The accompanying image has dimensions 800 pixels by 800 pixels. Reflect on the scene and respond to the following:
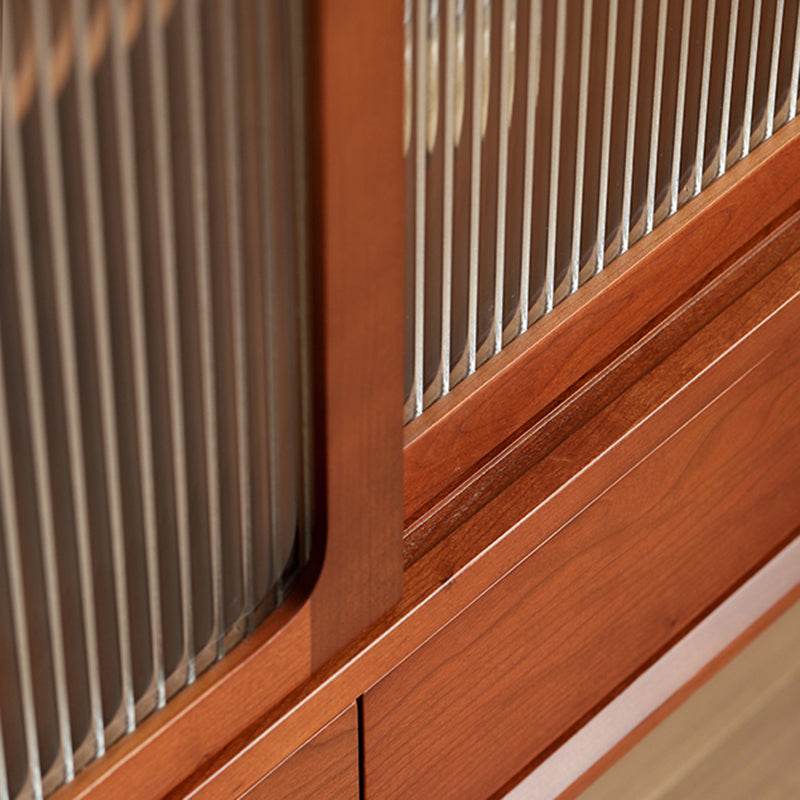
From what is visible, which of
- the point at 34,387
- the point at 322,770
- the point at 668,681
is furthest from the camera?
the point at 668,681

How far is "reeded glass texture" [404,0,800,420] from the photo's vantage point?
66 centimetres

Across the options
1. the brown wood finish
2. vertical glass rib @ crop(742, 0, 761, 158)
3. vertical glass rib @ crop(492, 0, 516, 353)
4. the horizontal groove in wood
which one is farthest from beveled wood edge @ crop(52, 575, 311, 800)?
vertical glass rib @ crop(742, 0, 761, 158)

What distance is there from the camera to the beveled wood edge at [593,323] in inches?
30.1

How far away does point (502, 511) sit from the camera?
788mm

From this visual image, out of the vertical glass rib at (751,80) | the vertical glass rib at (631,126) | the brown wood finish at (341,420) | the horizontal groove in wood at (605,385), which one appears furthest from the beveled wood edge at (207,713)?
the vertical glass rib at (751,80)

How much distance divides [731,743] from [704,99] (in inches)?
20.4

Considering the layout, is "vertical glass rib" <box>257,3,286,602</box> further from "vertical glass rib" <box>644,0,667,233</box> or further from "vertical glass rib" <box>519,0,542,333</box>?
"vertical glass rib" <box>644,0,667,233</box>

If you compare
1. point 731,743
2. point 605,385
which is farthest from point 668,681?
point 605,385

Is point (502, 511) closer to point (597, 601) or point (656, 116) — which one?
point (597, 601)

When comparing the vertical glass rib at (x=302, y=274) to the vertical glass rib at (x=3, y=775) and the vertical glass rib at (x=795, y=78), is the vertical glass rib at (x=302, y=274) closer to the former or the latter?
the vertical glass rib at (x=3, y=775)

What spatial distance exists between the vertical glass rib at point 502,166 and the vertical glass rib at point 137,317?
0.24 m

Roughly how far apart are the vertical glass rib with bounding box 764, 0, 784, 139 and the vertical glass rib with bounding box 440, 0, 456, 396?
12.1 inches

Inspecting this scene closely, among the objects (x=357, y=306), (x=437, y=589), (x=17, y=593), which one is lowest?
(x=437, y=589)

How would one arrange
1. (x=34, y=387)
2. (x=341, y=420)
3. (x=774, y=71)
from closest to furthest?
(x=34, y=387) → (x=341, y=420) → (x=774, y=71)
